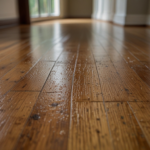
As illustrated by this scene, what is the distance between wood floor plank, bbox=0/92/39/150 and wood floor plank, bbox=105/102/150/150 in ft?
0.79

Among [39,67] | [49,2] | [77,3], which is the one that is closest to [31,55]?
[39,67]

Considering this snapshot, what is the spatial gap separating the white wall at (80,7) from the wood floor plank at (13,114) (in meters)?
10.7

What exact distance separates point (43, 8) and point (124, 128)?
7711 millimetres

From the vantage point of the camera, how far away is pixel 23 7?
5152 mm

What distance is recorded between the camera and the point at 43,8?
24.6 feet

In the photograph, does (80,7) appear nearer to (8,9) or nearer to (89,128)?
(8,9)

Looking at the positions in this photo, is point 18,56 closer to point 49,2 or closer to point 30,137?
point 30,137

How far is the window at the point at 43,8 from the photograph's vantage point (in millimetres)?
6402

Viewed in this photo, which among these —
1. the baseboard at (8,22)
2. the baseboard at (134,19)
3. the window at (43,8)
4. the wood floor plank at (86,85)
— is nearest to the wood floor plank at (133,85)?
the wood floor plank at (86,85)

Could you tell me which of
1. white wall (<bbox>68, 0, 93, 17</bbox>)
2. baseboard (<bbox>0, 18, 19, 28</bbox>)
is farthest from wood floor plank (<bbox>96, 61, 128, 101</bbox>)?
white wall (<bbox>68, 0, 93, 17</bbox>)

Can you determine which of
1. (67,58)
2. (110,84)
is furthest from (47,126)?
(67,58)

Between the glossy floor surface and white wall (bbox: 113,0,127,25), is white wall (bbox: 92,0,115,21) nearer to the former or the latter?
white wall (bbox: 113,0,127,25)

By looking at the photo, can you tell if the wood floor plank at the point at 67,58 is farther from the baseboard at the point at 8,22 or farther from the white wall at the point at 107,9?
the white wall at the point at 107,9

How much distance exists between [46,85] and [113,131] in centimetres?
39
